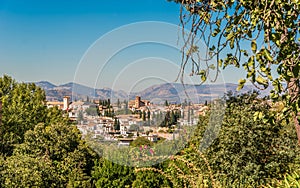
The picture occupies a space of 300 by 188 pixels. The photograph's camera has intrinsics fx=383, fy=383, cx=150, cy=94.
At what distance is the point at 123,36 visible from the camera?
6.35 metres

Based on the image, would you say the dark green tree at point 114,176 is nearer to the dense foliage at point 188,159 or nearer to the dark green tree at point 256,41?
the dense foliage at point 188,159

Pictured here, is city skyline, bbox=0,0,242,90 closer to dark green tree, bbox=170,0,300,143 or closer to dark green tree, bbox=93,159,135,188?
dark green tree, bbox=93,159,135,188

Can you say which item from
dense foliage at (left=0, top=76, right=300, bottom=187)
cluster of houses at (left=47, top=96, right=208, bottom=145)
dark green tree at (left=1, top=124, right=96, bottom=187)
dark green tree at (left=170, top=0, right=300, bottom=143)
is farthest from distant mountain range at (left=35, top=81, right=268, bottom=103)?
dark green tree at (left=170, top=0, right=300, bottom=143)

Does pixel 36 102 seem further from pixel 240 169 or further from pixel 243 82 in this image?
pixel 243 82

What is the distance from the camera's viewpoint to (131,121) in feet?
21.1

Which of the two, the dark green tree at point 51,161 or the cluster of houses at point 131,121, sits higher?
the cluster of houses at point 131,121

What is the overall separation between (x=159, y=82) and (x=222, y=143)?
1.48 metres

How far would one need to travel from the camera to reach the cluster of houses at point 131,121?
253 inches

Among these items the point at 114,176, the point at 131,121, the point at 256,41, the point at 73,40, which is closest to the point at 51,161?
the point at 114,176

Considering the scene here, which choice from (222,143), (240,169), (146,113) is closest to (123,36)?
(146,113)

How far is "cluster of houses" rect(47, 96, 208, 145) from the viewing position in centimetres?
642

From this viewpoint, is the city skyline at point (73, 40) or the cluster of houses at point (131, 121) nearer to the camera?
the city skyline at point (73, 40)

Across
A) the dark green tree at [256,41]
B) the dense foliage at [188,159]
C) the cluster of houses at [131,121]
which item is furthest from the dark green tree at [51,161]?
the dark green tree at [256,41]

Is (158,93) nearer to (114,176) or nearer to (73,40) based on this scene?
(114,176)
